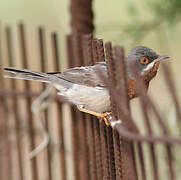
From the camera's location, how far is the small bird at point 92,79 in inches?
125

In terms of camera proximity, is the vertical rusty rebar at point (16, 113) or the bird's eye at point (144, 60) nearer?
the bird's eye at point (144, 60)

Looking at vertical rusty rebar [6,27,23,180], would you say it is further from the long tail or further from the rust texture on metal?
the long tail

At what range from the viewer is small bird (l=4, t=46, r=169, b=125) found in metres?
3.19

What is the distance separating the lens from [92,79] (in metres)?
3.54

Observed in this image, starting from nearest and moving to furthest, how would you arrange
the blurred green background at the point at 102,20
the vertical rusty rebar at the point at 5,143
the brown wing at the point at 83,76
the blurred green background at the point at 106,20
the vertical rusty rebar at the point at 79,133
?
the brown wing at the point at 83,76 < the vertical rusty rebar at the point at 79,133 < the vertical rusty rebar at the point at 5,143 < the blurred green background at the point at 106,20 < the blurred green background at the point at 102,20

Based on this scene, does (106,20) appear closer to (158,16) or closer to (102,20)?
(102,20)

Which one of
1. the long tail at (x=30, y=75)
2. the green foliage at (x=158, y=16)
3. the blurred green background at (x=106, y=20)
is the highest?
the blurred green background at (x=106, y=20)

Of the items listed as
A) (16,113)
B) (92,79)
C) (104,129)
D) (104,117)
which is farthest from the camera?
(16,113)

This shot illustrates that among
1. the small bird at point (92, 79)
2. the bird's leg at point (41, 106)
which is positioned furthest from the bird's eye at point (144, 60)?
the bird's leg at point (41, 106)

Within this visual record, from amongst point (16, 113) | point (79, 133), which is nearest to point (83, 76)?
point (79, 133)

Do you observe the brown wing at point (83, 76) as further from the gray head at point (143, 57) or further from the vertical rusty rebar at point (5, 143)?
the vertical rusty rebar at point (5, 143)

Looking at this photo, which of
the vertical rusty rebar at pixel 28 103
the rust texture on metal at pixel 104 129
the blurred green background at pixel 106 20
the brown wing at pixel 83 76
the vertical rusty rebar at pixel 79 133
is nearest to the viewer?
the rust texture on metal at pixel 104 129

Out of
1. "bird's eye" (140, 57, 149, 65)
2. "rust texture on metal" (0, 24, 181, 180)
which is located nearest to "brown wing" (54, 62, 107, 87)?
"rust texture on metal" (0, 24, 181, 180)

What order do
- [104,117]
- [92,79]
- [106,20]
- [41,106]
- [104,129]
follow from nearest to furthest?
[104,129]
[104,117]
[92,79]
[41,106]
[106,20]
